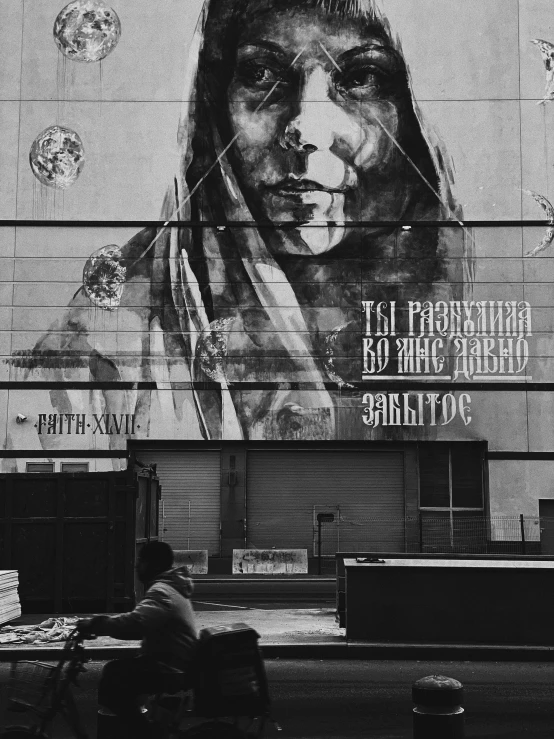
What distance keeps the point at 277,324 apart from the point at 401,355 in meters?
4.19

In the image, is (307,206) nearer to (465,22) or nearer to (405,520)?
(465,22)

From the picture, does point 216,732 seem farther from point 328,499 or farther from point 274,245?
point 274,245

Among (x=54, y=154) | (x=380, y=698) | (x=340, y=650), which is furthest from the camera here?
(x=54, y=154)

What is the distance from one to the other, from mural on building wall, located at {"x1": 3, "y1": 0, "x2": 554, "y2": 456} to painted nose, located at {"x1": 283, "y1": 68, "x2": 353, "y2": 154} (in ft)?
0.16

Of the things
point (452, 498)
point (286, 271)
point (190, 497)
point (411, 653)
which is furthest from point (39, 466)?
point (411, 653)

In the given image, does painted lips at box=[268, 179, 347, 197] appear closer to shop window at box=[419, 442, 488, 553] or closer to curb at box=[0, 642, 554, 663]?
shop window at box=[419, 442, 488, 553]

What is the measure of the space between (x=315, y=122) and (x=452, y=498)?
13279 millimetres

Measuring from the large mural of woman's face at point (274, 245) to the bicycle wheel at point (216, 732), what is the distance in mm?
27120

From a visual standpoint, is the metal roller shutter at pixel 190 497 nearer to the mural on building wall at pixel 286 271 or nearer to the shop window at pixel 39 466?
the mural on building wall at pixel 286 271

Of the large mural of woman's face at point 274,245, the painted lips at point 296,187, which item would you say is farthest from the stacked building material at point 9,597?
the painted lips at point 296,187

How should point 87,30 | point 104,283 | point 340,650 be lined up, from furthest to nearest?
point 87,30 → point 104,283 → point 340,650

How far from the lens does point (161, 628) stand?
6219 millimetres

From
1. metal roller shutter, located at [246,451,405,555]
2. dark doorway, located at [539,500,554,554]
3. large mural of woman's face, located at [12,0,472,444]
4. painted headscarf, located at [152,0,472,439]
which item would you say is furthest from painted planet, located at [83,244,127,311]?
dark doorway, located at [539,500,554,554]

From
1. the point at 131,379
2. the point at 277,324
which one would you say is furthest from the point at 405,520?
the point at 131,379
